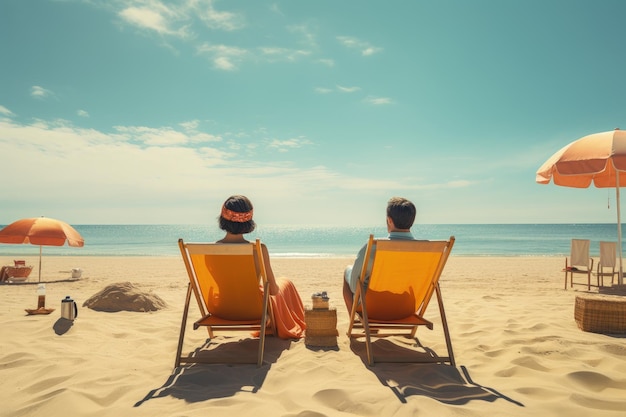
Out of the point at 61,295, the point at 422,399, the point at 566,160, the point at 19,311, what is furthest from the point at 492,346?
the point at 61,295

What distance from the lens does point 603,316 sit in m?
4.14

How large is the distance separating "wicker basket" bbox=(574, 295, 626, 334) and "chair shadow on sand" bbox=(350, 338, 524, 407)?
1.68m

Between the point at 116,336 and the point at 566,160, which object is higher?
the point at 566,160

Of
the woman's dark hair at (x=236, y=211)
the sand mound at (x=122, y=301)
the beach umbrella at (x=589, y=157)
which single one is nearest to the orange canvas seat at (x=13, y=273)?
the sand mound at (x=122, y=301)

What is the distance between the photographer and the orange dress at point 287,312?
4039 mm

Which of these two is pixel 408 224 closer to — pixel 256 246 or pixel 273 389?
pixel 256 246

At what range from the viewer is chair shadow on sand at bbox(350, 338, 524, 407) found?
2.63 meters

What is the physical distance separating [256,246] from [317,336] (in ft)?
3.73

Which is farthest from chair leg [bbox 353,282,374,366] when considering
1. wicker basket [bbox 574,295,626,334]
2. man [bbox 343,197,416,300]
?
wicker basket [bbox 574,295,626,334]

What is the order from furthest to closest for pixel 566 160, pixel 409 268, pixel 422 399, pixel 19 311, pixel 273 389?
pixel 566 160, pixel 19 311, pixel 409 268, pixel 273 389, pixel 422 399

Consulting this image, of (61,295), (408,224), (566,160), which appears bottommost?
(61,295)

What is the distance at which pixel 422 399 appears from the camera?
8.38 ft

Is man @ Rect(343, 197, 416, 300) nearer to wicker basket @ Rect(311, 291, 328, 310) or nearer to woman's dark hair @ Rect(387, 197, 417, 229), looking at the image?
woman's dark hair @ Rect(387, 197, 417, 229)

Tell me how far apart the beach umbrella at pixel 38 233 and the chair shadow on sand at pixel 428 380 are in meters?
8.06
